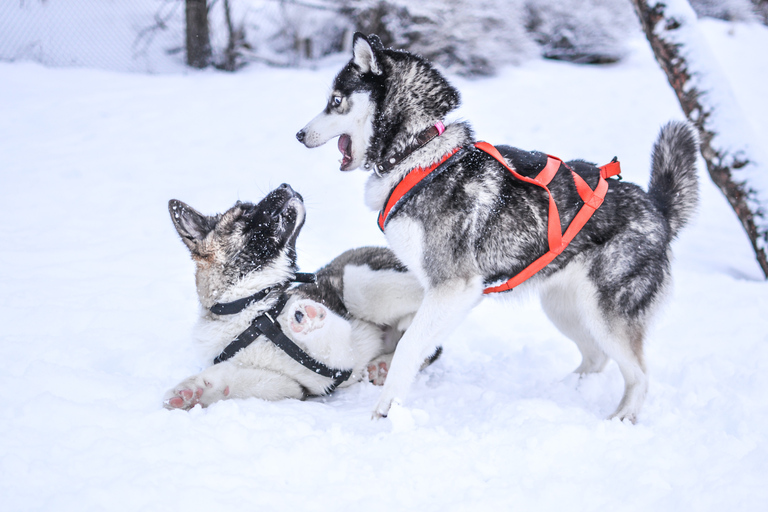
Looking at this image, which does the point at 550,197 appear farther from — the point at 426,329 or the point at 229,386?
the point at 229,386

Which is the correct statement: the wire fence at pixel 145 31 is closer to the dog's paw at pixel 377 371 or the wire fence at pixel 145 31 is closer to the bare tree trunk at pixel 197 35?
the bare tree trunk at pixel 197 35

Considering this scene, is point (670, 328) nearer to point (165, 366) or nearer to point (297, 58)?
point (165, 366)

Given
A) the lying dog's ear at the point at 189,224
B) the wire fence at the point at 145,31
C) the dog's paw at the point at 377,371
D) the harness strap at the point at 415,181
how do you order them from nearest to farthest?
the harness strap at the point at 415,181
the lying dog's ear at the point at 189,224
the dog's paw at the point at 377,371
the wire fence at the point at 145,31

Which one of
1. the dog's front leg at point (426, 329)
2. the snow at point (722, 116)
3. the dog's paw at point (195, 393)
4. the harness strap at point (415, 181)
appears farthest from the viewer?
the snow at point (722, 116)

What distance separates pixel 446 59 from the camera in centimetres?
1147

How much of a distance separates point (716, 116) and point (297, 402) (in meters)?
4.90

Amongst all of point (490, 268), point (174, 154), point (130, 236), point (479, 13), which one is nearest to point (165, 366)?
point (490, 268)

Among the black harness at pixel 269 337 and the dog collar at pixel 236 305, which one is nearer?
the black harness at pixel 269 337

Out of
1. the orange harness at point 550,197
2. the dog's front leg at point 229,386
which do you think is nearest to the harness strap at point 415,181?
the orange harness at point 550,197

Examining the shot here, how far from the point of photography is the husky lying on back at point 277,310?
105 inches

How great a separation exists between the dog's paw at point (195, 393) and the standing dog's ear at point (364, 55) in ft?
6.12

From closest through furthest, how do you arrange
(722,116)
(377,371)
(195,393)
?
(195,393) < (377,371) < (722,116)

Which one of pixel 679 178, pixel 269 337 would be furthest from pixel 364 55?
pixel 679 178

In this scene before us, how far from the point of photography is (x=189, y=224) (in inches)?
117
